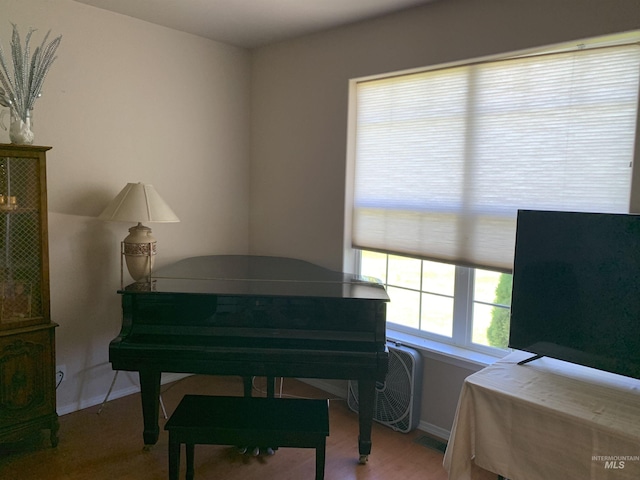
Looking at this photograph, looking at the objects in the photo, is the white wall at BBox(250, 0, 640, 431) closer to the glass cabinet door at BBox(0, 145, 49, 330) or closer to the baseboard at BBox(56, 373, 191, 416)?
the baseboard at BBox(56, 373, 191, 416)

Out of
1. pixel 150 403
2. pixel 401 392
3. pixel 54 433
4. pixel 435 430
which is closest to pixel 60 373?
pixel 54 433

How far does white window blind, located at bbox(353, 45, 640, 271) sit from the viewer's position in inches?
94.0

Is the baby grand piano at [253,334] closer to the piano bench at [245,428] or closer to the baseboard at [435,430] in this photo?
the piano bench at [245,428]

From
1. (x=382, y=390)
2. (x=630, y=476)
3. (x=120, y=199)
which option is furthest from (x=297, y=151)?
(x=630, y=476)

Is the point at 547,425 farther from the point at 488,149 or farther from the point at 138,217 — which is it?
the point at 138,217

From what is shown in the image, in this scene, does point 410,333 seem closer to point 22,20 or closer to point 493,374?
point 493,374

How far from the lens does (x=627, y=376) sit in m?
2.01

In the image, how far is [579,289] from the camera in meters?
2.14

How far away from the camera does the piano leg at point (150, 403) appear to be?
2732 mm

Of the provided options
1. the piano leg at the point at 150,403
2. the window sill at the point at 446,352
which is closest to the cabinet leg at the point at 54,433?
the piano leg at the point at 150,403

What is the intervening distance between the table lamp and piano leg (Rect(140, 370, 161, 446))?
1.95 feet

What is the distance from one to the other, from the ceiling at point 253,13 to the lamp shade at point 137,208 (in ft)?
3.89

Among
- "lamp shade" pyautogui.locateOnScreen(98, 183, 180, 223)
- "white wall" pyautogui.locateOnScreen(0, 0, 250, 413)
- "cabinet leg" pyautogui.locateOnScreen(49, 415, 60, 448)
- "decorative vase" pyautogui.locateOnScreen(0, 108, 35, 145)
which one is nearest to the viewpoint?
"decorative vase" pyautogui.locateOnScreen(0, 108, 35, 145)

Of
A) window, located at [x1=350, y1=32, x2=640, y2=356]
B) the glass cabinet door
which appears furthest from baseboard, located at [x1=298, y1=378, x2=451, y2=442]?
the glass cabinet door
